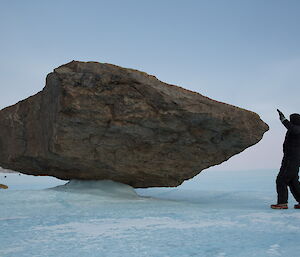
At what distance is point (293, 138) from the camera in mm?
6223

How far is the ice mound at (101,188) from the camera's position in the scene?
6.78 meters

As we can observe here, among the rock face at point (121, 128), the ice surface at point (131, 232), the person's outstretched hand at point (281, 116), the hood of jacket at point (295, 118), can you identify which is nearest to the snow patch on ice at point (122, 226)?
the ice surface at point (131, 232)

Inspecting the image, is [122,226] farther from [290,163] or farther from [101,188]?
[290,163]

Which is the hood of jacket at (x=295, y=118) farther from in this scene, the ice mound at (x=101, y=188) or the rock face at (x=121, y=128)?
the ice mound at (x=101, y=188)

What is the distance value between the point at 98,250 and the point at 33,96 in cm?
549

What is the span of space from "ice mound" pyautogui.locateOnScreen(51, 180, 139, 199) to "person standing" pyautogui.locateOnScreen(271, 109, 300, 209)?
3.04 meters

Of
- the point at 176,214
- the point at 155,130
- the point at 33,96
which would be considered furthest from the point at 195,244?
the point at 33,96

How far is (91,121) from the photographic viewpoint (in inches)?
243

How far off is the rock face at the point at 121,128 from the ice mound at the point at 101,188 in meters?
0.14

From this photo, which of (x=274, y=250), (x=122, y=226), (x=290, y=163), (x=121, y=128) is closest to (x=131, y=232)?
(x=122, y=226)

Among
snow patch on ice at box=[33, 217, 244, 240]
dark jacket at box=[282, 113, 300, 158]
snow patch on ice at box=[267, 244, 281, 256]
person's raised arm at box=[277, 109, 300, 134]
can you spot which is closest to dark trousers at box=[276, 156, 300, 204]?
dark jacket at box=[282, 113, 300, 158]

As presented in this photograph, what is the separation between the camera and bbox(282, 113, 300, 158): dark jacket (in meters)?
6.12

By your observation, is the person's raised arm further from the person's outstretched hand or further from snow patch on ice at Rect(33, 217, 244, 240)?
snow patch on ice at Rect(33, 217, 244, 240)

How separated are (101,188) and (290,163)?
3.97 metres
